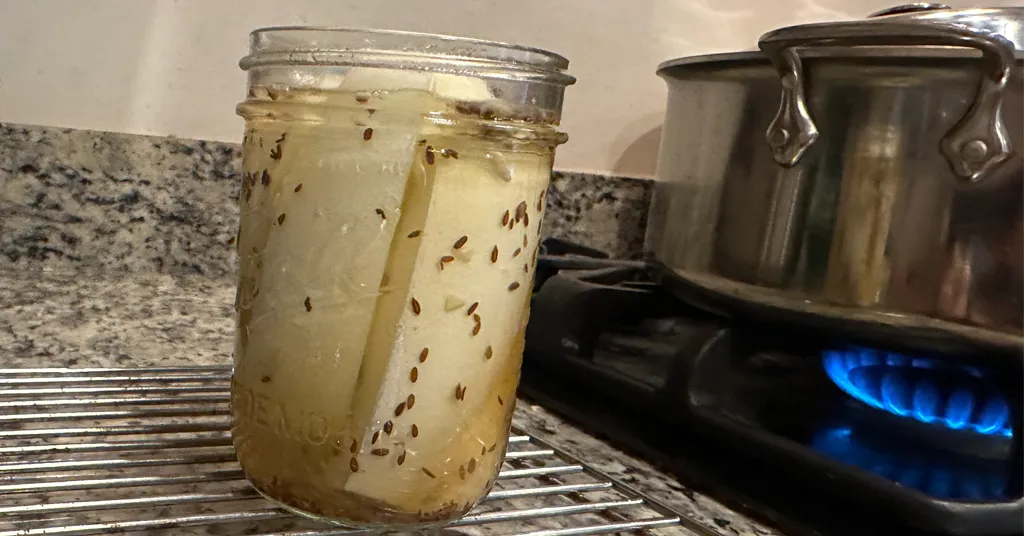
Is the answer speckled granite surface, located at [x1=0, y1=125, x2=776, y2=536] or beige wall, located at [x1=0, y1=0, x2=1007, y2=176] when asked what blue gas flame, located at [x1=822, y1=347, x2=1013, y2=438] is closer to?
speckled granite surface, located at [x1=0, y1=125, x2=776, y2=536]

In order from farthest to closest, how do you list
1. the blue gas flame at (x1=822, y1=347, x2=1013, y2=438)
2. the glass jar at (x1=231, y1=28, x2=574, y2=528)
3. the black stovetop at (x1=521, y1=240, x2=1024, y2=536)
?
the blue gas flame at (x1=822, y1=347, x2=1013, y2=438) → the black stovetop at (x1=521, y1=240, x2=1024, y2=536) → the glass jar at (x1=231, y1=28, x2=574, y2=528)

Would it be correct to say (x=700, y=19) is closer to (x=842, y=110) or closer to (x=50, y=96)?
(x=842, y=110)

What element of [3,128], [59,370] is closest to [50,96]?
[3,128]

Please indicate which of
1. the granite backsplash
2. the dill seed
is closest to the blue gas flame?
the dill seed

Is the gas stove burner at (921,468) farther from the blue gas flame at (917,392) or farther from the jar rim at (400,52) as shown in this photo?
the jar rim at (400,52)

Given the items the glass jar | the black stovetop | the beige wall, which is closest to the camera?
the glass jar

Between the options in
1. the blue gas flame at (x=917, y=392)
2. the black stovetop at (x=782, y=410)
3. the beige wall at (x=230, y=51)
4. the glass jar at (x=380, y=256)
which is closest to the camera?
the glass jar at (x=380, y=256)

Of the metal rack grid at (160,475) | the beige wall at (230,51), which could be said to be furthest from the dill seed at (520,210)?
the beige wall at (230,51)
